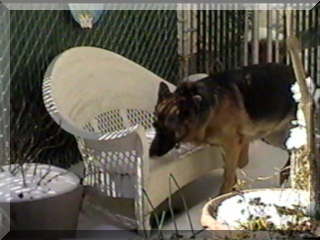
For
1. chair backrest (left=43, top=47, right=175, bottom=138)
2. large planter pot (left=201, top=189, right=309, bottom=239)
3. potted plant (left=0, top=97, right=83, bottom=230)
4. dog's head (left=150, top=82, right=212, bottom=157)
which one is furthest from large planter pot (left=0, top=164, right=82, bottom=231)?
large planter pot (left=201, top=189, right=309, bottom=239)

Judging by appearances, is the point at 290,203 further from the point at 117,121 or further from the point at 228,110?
the point at 117,121

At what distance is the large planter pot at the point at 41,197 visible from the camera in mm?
2207

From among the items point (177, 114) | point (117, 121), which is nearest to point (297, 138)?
point (177, 114)

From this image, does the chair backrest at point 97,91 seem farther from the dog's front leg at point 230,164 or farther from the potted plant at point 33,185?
the dog's front leg at point 230,164

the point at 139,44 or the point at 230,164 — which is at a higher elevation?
the point at 139,44

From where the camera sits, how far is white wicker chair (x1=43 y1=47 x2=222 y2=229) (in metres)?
2.16

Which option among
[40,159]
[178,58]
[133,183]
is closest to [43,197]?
[40,159]

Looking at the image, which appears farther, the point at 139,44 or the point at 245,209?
the point at 139,44

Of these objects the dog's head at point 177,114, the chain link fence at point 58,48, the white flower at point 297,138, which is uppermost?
the chain link fence at point 58,48

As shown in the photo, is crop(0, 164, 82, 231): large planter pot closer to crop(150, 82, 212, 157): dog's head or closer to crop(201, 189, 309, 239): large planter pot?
crop(150, 82, 212, 157): dog's head

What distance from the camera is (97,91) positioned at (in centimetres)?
220

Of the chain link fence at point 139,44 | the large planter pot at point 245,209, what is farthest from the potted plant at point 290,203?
the chain link fence at point 139,44

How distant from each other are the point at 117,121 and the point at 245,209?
488mm

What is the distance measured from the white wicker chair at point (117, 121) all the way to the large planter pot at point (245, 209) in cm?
14
